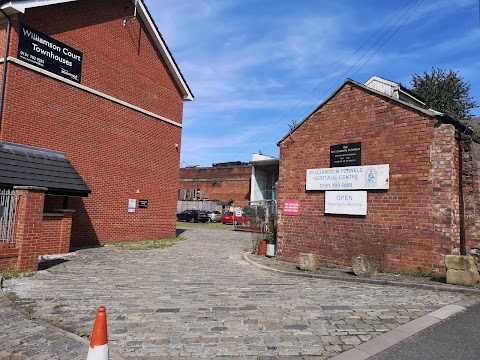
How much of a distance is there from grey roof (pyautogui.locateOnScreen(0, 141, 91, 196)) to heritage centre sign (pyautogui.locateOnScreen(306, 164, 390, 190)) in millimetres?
8286

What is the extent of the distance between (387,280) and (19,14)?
1434 centimetres

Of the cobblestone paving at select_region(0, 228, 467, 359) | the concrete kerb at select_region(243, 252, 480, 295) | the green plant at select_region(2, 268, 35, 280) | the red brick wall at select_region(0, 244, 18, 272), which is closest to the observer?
the cobblestone paving at select_region(0, 228, 467, 359)

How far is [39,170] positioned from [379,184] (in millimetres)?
10903

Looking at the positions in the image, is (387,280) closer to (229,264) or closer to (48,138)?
(229,264)

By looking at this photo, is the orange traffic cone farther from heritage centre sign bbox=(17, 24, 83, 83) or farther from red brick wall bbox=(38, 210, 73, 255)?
heritage centre sign bbox=(17, 24, 83, 83)

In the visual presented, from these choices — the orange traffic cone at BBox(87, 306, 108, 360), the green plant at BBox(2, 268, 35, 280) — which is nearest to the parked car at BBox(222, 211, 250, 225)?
the green plant at BBox(2, 268, 35, 280)

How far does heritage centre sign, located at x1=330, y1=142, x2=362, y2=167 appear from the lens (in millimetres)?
11148

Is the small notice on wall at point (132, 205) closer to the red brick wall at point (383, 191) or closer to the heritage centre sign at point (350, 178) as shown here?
the red brick wall at point (383, 191)

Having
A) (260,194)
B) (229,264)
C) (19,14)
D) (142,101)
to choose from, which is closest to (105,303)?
(229,264)

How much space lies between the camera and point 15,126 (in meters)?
12.3

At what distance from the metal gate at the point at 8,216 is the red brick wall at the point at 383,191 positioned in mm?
8261

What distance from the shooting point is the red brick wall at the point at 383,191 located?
9.33 meters

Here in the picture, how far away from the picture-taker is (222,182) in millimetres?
49094

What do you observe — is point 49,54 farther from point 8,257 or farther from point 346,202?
point 346,202
